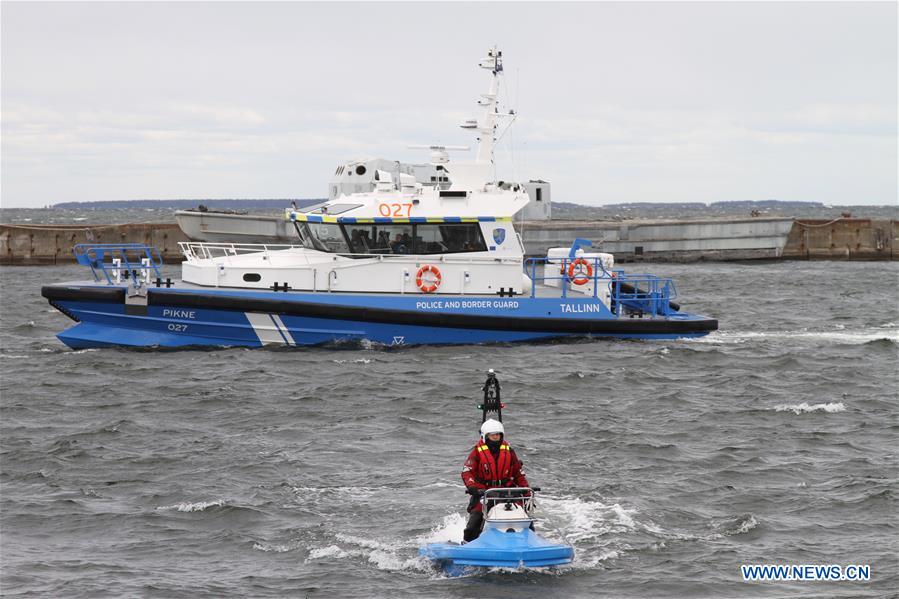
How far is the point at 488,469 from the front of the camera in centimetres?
1069

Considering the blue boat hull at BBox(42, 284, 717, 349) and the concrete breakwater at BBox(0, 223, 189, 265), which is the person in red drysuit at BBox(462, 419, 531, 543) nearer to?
the blue boat hull at BBox(42, 284, 717, 349)

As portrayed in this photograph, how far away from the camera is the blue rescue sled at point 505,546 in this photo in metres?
10.3

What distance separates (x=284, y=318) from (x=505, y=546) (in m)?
12.4

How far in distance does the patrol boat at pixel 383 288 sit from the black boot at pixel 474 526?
11.6 m

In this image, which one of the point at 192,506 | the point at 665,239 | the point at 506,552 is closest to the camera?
the point at 506,552

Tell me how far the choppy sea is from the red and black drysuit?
53 centimetres

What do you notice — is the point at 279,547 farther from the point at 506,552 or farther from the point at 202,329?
the point at 202,329

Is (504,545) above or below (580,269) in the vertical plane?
below

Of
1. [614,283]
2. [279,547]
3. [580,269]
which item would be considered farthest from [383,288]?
[279,547]

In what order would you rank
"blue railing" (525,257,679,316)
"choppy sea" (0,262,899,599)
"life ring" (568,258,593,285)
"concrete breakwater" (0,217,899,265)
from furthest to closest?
"concrete breakwater" (0,217,899,265) → "life ring" (568,258,593,285) → "blue railing" (525,257,679,316) → "choppy sea" (0,262,899,599)

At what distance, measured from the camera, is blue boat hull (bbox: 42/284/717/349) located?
71.6 feet

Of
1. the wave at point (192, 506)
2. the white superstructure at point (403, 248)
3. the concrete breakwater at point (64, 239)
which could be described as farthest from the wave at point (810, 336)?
the concrete breakwater at point (64, 239)

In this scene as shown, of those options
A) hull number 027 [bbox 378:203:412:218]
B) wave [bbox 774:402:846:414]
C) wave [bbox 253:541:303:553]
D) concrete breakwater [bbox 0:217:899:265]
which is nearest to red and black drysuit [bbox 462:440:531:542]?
wave [bbox 253:541:303:553]

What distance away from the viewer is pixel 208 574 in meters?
10.8
